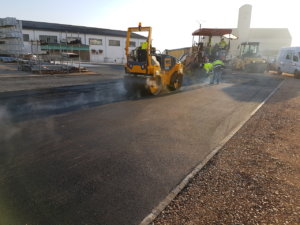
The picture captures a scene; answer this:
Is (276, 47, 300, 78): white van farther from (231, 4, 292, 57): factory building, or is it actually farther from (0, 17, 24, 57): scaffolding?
(231, 4, 292, 57): factory building

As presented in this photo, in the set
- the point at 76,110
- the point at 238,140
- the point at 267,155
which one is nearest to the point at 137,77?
the point at 76,110

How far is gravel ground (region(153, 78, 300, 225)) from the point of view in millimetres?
2531

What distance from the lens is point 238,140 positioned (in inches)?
191

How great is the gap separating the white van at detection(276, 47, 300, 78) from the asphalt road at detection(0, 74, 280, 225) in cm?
1544

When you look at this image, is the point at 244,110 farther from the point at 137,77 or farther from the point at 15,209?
the point at 15,209

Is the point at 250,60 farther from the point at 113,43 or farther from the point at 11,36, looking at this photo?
the point at 113,43

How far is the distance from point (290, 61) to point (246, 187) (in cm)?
2040

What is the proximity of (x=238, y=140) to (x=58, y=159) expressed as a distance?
373 cm

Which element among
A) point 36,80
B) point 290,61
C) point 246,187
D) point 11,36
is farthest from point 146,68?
point 11,36

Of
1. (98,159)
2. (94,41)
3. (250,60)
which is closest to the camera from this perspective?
(98,159)

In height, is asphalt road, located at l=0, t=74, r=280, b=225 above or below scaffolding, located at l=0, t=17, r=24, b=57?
below

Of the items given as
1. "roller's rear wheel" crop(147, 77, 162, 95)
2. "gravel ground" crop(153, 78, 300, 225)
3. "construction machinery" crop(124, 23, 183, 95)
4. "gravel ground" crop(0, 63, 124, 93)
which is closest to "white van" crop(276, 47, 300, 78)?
"construction machinery" crop(124, 23, 183, 95)

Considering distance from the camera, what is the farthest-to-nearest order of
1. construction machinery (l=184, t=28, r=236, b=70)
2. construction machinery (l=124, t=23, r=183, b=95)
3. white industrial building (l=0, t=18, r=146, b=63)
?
white industrial building (l=0, t=18, r=146, b=63) < construction machinery (l=184, t=28, r=236, b=70) < construction machinery (l=124, t=23, r=183, b=95)

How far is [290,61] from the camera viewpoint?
1930 cm
